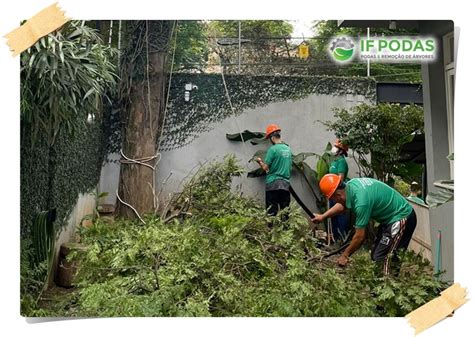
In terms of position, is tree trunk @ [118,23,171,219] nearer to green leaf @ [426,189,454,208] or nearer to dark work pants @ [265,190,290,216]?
dark work pants @ [265,190,290,216]

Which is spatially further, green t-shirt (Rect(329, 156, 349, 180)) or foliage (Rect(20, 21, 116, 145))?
green t-shirt (Rect(329, 156, 349, 180))

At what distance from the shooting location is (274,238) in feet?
19.9

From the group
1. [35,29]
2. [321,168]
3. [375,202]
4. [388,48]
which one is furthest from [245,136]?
[35,29]

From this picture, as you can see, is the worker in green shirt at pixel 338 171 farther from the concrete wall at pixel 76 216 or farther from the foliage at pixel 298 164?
the concrete wall at pixel 76 216

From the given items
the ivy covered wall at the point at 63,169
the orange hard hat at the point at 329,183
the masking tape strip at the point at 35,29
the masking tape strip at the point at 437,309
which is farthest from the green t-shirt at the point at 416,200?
the masking tape strip at the point at 35,29

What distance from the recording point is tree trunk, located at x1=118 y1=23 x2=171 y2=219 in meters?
6.05

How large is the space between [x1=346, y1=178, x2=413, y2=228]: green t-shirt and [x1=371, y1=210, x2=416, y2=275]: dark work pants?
0.12 feet

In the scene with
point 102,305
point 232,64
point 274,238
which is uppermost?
point 232,64

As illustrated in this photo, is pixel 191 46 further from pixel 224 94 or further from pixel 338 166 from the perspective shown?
pixel 338 166

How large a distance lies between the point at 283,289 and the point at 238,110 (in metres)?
1.20

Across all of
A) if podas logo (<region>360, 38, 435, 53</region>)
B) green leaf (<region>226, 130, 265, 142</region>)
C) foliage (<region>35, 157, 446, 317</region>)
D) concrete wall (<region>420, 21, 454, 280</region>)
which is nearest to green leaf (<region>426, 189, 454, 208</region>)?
concrete wall (<region>420, 21, 454, 280</region>)

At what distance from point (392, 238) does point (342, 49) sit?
1.26 meters

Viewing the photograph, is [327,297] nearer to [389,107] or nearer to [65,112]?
[389,107]

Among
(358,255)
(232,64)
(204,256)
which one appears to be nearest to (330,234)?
(358,255)
